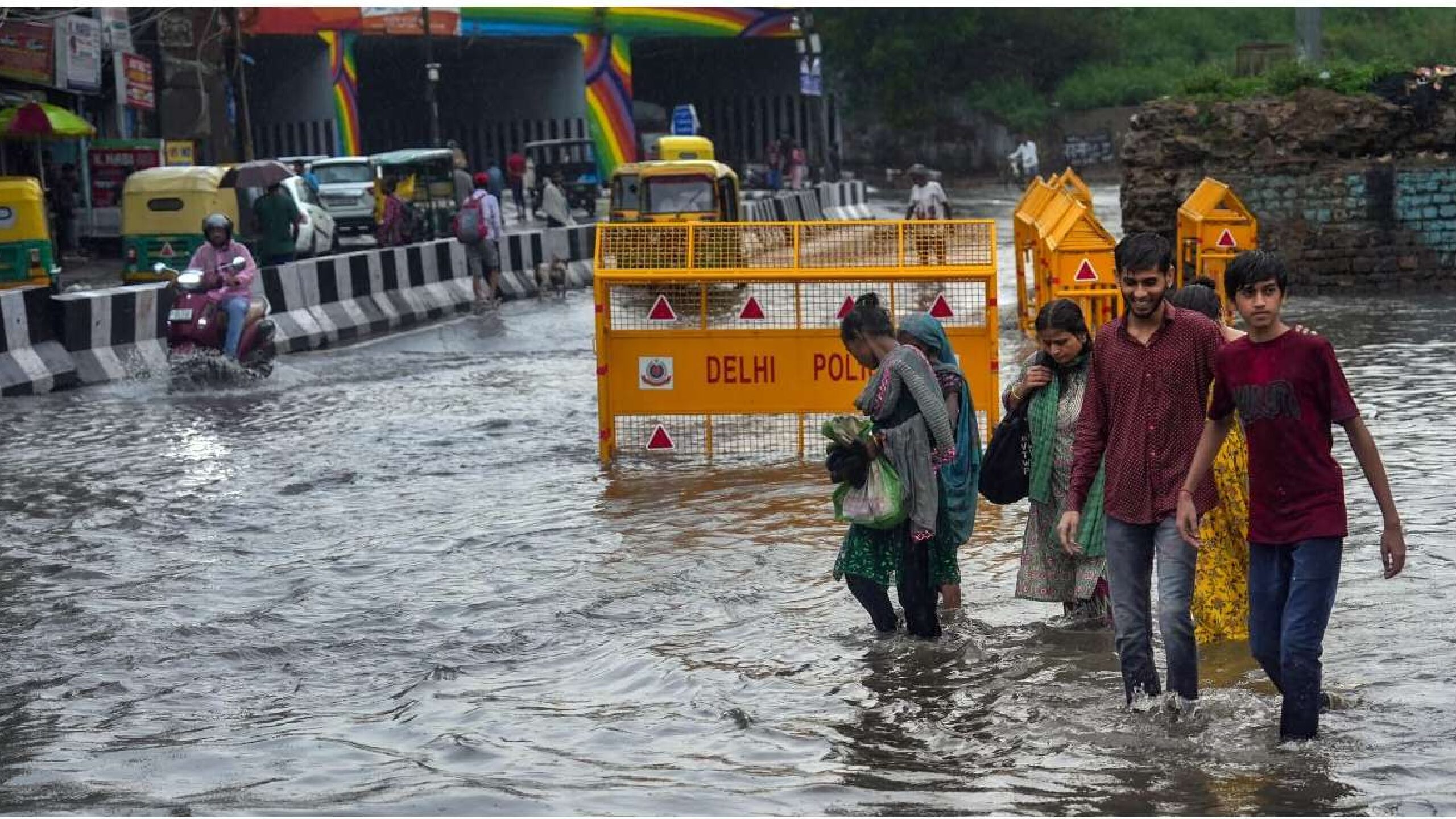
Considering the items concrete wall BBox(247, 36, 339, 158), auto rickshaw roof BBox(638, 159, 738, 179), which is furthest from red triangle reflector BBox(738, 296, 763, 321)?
concrete wall BBox(247, 36, 339, 158)

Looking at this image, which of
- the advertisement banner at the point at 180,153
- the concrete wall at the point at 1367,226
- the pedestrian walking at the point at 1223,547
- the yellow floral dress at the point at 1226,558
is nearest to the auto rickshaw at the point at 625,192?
the concrete wall at the point at 1367,226

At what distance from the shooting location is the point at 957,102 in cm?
7262

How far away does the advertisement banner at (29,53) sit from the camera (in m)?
31.6

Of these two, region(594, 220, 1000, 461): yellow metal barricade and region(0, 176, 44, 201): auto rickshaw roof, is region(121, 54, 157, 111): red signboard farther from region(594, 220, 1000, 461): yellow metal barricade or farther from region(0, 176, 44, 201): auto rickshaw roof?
region(594, 220, 1000, 461): yellow metal barricade

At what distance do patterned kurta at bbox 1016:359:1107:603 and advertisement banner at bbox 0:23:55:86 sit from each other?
89.6ft

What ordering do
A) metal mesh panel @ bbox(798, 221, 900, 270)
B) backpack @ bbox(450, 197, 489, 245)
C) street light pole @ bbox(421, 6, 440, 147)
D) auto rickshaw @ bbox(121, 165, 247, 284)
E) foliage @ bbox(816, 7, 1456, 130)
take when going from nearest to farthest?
metal mesh panel @ bbox(798, 221, 900, 270) < backpack @ bbox(450, 197, 489, 245) < auto rickshaw @ bbox(121, 165, 247, 284) < street light pole @ bbox(421, 6, 440, 147) < foliage @ bbox(816, 7, 1456, 130)

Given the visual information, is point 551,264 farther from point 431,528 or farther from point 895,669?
point 895,669

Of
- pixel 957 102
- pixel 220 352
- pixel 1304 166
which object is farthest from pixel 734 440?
pixel 957 102

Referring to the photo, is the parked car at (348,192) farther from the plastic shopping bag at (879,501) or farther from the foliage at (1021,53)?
the foliage at (1021,53)

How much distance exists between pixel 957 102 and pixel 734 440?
61.0 meters

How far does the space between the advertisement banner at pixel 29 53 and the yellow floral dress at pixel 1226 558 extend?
27874mm

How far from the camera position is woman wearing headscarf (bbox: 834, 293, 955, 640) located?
24.6 feet

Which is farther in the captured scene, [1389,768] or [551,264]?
[551,264]

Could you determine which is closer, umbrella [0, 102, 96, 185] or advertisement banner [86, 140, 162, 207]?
umbrella [0, 102, 96, 185]
